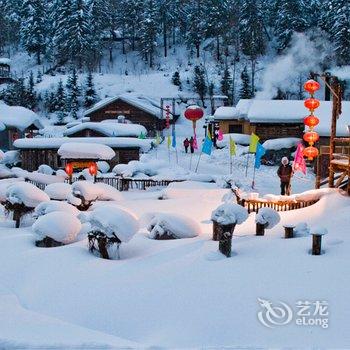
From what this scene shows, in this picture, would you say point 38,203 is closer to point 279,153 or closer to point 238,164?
point 238,164

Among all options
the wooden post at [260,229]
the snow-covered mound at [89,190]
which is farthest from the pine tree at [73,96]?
the wooden post at [260,229]

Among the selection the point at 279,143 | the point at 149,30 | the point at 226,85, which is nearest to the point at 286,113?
the point at 279,143

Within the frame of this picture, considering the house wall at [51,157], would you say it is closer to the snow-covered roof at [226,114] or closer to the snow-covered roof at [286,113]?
the snow-covered roof at [286,113]

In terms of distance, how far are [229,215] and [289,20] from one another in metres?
55.3

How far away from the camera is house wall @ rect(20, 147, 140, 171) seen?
2884cm

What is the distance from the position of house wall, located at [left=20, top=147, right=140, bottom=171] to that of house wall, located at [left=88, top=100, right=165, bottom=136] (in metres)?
16.9

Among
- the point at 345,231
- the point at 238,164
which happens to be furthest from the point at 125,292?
the point at 238,164

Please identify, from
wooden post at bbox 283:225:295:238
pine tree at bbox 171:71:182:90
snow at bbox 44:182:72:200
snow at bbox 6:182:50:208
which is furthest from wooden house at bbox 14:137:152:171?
pine tree at bbox 171:71:182:90

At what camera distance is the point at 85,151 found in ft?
84.4

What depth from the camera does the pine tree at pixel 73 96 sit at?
170ft

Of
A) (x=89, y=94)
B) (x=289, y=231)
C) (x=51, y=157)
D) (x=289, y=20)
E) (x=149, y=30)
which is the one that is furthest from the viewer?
(x=149, y=30)

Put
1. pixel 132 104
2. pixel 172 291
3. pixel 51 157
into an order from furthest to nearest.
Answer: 1. pixel 132 104
2. pixel 51 157
3. pixel 172 291

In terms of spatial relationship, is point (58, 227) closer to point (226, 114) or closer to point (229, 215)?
point (229, 215)

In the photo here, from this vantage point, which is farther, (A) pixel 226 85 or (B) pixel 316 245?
(A) pixel 226 85
